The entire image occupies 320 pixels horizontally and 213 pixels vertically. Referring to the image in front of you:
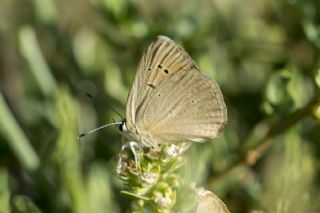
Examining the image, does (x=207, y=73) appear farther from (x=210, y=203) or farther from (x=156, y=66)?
(x=210, y=203)

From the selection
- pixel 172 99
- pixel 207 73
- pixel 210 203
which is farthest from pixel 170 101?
pixel 210 203

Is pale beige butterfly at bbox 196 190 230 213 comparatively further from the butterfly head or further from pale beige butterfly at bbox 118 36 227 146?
the butterfly head

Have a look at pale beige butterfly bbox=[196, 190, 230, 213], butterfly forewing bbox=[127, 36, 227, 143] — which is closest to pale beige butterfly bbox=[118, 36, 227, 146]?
butterfly forewing bbox=[127, 36, 227, 143]

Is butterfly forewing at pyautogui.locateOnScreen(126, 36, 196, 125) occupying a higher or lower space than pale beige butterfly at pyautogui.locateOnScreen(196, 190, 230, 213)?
higher

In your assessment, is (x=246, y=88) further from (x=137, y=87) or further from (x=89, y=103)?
(x=137, y=87)

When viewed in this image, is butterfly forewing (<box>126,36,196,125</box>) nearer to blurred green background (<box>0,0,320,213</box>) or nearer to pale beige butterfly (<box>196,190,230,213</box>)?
blurred green background (<box>0,0,320,213</box>)

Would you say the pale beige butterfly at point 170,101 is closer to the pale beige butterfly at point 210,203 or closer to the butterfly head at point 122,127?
the butterfly head at point 122,127

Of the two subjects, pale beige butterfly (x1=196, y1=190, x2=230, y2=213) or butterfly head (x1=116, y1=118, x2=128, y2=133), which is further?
butterfly head (x1=116, y1=118, x2=128, y2=133)

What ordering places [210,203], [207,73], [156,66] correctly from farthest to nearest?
[207,73] < [156,66] < [210,203]

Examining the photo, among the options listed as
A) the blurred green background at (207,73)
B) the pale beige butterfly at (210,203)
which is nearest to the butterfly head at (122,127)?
the blurred green background at (207,73)
